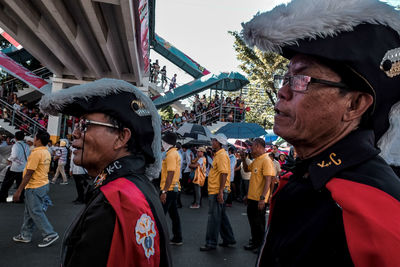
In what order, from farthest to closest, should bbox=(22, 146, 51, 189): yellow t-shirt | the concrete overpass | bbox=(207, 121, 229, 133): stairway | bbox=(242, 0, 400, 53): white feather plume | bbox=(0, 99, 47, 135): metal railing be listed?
1. bbox=(207, 121, 229, 133): stairway
2. bbox=(0, 99, 47, 135): metal railing
3. the concrete overpass
4. bbox=(22, 146, 51, 189): yellow t-shirt
5. bbox=(242, 0, 400, 53): white feather plume

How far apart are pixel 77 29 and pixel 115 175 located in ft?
36.1

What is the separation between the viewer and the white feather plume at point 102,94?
1.84 meters

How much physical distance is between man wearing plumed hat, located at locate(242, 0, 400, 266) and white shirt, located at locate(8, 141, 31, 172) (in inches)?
314

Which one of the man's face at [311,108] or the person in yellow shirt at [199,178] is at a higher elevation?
the man's face at [311,108]

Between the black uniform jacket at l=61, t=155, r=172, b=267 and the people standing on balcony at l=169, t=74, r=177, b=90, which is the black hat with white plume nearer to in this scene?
the black uniform jacket at l=61, t=155, r=172, b=267

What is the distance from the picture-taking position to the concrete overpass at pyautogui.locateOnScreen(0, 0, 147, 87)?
9062 millimetres

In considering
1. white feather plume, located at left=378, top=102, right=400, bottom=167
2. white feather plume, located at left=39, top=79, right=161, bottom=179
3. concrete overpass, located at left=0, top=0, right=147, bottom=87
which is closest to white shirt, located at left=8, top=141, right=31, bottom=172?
concrete overpass, located at left=0, top=0, right=147, bottom=87

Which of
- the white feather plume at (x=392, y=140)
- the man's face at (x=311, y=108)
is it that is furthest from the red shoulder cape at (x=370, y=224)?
the white feather plume at (x=392, y=140)

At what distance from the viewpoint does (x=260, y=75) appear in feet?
56.5

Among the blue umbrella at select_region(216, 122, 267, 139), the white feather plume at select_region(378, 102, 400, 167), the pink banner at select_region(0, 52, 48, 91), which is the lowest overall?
the white feather plume at select_region(378, 102, 400, 167)

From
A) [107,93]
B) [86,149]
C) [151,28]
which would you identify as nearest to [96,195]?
[86,149]

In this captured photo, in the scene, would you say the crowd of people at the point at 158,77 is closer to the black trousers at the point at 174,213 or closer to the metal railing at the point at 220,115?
the metal railing at the point at 220,115

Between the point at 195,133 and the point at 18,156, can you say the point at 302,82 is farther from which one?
the point at 195,133

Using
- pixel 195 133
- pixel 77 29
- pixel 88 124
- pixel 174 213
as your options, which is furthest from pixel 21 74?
pixel 88 124
